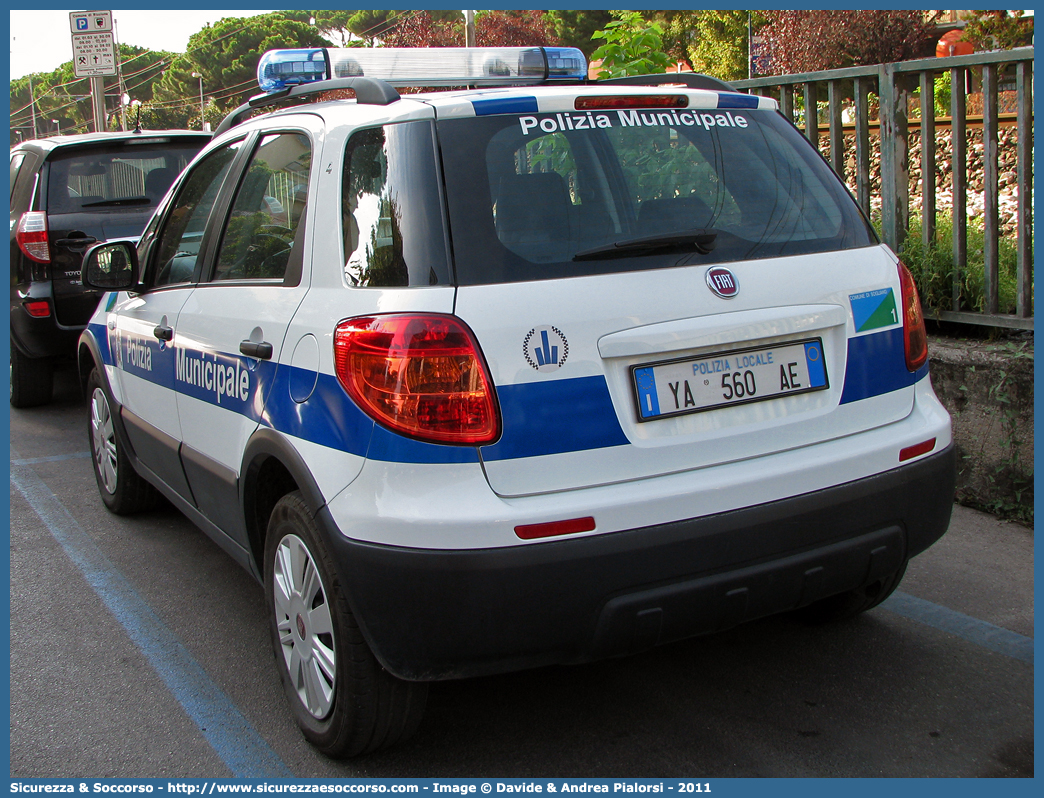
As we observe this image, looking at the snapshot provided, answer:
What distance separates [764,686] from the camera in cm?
297

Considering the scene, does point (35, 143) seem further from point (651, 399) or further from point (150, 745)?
point (651, 399)

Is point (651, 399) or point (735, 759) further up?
point (651, 399)

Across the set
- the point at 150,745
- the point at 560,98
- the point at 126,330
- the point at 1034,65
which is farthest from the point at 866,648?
the point at 126,330

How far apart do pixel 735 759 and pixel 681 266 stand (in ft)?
4.27

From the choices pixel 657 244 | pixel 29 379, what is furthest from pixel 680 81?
pixel 29 379

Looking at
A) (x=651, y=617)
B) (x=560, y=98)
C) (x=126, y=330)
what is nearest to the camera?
(x=651, y=617)

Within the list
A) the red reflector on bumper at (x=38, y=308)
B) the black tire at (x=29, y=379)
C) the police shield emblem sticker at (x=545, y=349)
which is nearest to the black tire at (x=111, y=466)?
the red reflector on bumper at (x=38, y=308)

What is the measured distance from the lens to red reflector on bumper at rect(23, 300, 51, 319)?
6.80 m

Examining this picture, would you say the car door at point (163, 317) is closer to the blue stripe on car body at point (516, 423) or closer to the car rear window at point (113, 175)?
the blue stripe on car body at point (516, 423)

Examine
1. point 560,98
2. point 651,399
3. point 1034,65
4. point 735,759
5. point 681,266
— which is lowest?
point 735,759

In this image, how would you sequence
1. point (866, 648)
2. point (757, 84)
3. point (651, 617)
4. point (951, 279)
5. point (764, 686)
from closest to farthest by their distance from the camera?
point (651, 617) < point (764, 686) < point (866, 648) < point (951, 279) < point (757, 84)

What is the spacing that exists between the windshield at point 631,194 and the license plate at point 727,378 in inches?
10.1

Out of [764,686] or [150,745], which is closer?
[150,745]

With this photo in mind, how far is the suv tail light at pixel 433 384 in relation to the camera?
86.7 inches
